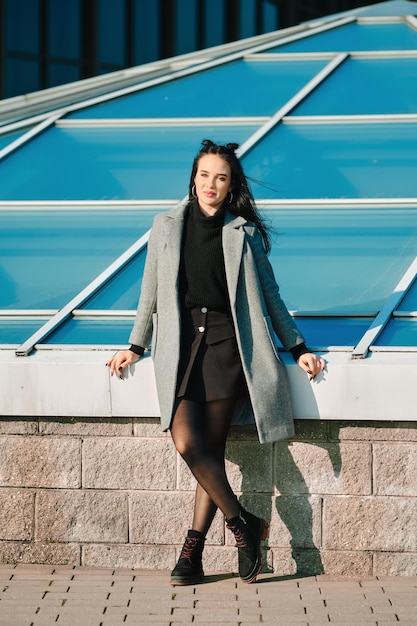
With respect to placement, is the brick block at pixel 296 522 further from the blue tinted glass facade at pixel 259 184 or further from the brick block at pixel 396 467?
the blue tinted glass facade at pixel 259 184

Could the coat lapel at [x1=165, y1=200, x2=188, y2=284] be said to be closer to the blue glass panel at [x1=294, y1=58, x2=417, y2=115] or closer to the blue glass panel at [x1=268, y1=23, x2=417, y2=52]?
the blue glass panel at [x1=294, y1=58, x2=417, y2=115]

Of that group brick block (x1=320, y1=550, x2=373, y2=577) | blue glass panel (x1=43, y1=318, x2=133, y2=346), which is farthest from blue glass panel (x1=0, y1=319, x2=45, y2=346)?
brick block (x1=320, y1=550, x2=373, y2=577)

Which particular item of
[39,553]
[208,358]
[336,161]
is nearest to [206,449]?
[208,358]

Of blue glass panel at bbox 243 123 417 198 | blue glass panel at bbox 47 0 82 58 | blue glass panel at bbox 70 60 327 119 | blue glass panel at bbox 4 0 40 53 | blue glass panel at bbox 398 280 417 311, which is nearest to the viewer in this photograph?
blue glass panel at bbox 398 280 417 311

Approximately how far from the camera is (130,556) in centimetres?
580

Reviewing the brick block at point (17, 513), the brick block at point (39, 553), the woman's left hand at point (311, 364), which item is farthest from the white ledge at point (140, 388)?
the brick block at point (39, 553)

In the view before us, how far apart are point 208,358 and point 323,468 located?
83 centimetres

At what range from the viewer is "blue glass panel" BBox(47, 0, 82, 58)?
21.3 meters

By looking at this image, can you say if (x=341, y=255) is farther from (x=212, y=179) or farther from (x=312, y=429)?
(x=212, y=179)

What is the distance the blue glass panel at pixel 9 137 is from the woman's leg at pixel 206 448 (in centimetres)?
474

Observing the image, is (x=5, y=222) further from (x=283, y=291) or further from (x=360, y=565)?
(x=360, y=565)

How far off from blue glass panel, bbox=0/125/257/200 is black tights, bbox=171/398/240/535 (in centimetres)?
309

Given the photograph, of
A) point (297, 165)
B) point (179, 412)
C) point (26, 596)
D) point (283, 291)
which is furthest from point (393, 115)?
point (26, 596)

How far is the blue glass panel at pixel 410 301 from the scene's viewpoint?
6297mm
